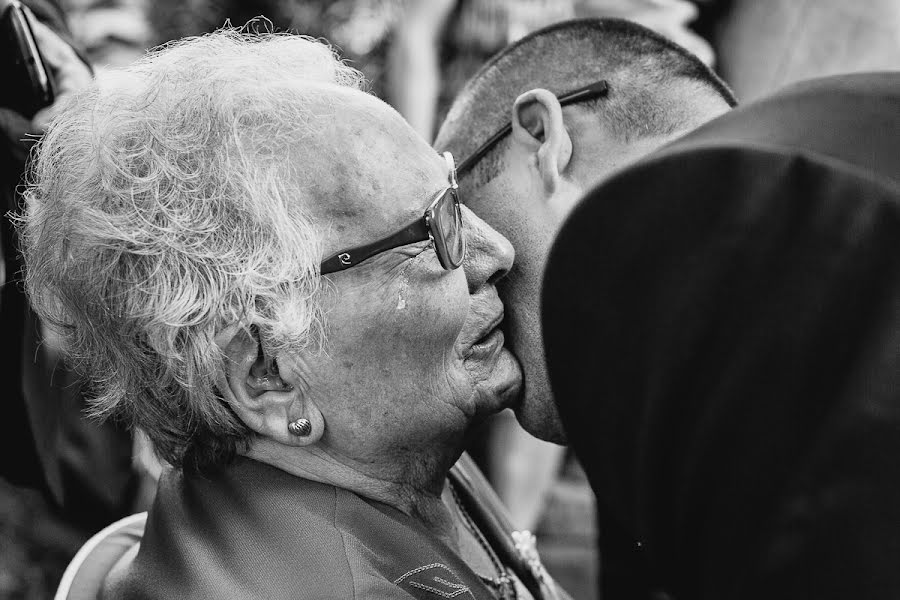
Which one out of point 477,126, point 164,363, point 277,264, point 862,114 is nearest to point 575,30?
point 477,126

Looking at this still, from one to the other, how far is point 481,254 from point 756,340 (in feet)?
3.72

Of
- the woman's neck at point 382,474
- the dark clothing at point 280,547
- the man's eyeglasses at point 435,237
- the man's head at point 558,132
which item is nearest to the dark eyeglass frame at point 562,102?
the man's head at point 558,132

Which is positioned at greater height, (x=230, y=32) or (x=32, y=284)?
(x=230, y=32)

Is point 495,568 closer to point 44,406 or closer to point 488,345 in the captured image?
point 488,345

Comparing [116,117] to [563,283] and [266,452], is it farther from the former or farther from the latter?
[563,283]

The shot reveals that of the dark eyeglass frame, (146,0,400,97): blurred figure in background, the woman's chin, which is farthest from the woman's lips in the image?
(146,0,400,97): blurred figure in background

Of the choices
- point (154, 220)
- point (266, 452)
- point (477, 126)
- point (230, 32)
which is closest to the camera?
point (154, 220)

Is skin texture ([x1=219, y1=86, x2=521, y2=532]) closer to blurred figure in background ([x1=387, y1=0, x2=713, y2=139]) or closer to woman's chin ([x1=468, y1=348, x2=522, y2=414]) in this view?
woman's chin ([x1=468, y1=348, x2=522, y2=414])

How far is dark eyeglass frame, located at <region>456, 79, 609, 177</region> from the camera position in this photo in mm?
1971

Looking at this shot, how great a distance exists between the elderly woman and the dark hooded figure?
0.72m

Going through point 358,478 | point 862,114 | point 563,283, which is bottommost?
point 358,478

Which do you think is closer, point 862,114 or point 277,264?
point 862,114

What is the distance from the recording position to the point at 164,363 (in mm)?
1458

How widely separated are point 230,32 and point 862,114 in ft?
4.11
